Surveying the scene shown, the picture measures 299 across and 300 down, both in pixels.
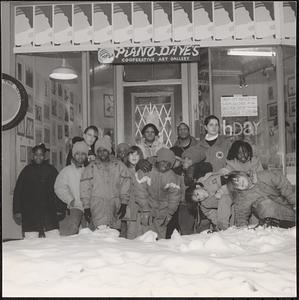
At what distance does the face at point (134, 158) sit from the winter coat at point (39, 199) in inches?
32.2

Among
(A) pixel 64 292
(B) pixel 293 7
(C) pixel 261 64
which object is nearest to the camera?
(A) pixel 64 292

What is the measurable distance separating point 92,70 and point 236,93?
1.63 meters

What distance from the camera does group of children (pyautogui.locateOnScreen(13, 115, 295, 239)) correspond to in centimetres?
514

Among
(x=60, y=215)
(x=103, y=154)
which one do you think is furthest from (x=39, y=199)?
(x=103, y=154)

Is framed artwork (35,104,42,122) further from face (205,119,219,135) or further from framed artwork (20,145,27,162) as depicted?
face (205,119,219,135)

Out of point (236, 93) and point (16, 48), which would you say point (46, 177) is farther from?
point (236, 93)

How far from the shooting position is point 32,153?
17.2 ft

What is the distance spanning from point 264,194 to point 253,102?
1.01 meters

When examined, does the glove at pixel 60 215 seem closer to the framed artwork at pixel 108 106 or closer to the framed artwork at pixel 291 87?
the framed artwork at pixel 108 106

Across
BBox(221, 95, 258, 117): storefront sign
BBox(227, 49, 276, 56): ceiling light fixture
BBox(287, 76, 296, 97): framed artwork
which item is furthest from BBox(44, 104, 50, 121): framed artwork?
BBox(287, 76, 296, 97): framed artwork

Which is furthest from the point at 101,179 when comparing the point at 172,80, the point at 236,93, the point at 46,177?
the point at 236,93

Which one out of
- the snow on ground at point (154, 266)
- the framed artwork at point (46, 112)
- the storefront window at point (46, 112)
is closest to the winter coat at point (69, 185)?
the storefront window at point (46, 112)

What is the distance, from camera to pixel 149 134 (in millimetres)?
5367

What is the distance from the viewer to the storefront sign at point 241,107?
5.29 m
